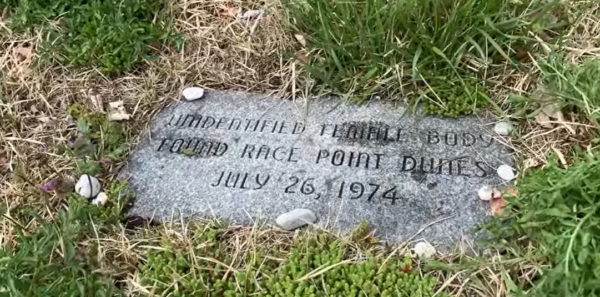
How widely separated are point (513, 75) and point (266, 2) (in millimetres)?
1011

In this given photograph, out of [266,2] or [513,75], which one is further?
[266,2]

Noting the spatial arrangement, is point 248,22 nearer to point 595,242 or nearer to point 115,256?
point 115,256

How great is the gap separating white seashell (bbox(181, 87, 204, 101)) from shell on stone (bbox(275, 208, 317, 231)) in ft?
2.32

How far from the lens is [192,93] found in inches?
95.0

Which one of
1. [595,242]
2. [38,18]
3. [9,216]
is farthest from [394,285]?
[38,18]

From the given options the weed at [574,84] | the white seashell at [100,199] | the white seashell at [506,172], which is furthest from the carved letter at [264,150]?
the weed at [574,84]

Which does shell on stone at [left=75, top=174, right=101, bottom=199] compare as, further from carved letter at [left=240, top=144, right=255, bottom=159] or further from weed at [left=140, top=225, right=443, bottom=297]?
carved letter at [left=240, top=144, right=255, bottom=159]

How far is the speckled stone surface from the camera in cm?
193

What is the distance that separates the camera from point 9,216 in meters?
1.99

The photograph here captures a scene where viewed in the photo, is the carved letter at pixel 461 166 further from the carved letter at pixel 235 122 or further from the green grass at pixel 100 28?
the green grass at pixel 100 28

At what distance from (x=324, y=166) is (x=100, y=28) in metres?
1.05

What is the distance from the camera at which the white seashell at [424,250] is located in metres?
1.80

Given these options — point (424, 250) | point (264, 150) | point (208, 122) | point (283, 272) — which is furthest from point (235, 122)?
point (424, 250)

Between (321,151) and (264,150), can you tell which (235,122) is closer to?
(264,150)
